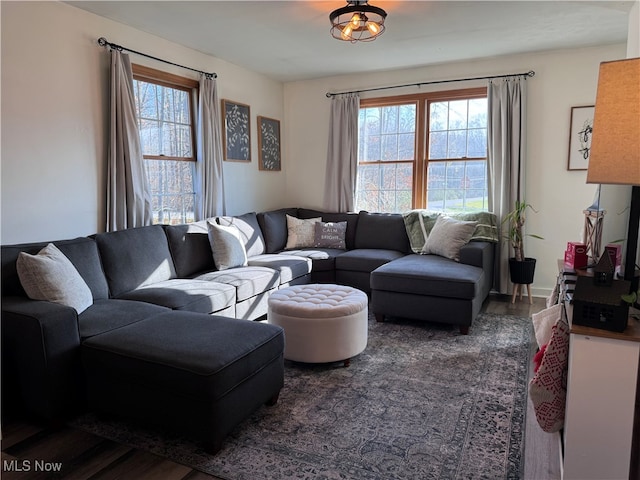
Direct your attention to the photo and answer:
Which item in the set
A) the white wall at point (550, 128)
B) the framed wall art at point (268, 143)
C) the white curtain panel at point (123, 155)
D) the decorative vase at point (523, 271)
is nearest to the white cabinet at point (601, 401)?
the decorative vase at point (523, 271)

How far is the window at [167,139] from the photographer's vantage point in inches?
149

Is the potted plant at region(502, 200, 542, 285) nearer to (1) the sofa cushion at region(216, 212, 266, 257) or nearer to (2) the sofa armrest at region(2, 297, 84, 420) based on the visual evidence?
(1) the sofa cushion at region(216, 212, 266, 257)

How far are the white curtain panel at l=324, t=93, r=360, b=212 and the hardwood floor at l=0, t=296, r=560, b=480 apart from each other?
347 centimetres

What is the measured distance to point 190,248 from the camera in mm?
3721

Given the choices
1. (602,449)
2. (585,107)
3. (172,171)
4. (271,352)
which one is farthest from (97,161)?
(585,107)

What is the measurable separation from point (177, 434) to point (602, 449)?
5.77 feet

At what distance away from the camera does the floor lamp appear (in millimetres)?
1374

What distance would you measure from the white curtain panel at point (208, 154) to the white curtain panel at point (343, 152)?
1.46 m

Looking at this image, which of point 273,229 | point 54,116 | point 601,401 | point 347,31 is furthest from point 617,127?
point 273,229

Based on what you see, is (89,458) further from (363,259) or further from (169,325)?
(363,259)

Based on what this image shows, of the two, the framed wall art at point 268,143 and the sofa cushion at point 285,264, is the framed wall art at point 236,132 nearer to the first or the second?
the framed wall art at point 268,143

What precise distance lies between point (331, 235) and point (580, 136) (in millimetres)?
2664

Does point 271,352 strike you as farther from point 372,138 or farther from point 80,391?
point 372,138

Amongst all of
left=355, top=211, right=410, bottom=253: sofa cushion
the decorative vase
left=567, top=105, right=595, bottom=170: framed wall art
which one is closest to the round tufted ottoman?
left=355, top=211, right=410, bottom=253: sofa cushion
